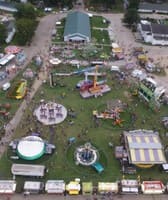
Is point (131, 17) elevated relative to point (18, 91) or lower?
elevated

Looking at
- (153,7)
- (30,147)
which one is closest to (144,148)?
(30,147)

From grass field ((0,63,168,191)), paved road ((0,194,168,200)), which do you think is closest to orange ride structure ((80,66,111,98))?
grass field ((0,63,168,191))

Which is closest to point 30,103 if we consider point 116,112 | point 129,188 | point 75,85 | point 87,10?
point 75,85

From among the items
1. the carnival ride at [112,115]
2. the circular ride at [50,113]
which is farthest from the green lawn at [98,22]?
the circular ride at [50,113]

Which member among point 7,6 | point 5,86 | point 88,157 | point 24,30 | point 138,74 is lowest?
point 88,157

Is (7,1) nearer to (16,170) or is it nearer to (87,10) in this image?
(87,10)

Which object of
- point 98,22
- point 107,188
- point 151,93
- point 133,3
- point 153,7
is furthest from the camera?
point 153,7

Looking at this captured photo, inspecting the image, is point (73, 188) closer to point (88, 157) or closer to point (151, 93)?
point (88, 157)

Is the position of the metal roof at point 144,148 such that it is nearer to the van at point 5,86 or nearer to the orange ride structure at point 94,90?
the orange ride structure at point 94,90
